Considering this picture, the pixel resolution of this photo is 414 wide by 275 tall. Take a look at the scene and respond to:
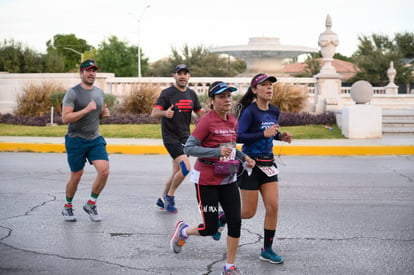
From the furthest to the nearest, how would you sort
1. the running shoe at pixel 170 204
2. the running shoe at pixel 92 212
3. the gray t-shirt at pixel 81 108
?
the running shoe at pixel 170 204 < the running shoe at pixel 92 212 < the gray t-shirt at pixel 81 108

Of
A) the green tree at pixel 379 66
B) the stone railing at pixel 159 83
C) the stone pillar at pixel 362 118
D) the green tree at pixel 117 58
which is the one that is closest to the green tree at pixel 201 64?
the green tree at pixel 117 58

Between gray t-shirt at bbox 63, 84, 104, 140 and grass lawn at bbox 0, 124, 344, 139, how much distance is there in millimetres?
10137

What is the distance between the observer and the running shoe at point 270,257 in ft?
18.4

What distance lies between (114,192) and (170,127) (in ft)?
6.86

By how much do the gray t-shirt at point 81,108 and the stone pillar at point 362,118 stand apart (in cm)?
1073

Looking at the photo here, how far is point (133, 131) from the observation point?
18.3 meters

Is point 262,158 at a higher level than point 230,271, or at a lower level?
higher

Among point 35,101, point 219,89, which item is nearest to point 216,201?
point 219,89

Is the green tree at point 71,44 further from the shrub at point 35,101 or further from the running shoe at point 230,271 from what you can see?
the running shoe at point 230,271

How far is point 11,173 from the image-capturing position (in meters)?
11.5

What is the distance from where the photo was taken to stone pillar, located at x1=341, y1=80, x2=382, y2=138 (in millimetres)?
16844

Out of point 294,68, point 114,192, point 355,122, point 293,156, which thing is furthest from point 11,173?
point 294,68

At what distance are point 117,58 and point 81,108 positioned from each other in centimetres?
5595

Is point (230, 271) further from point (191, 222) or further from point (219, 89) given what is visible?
point (191, 222)
